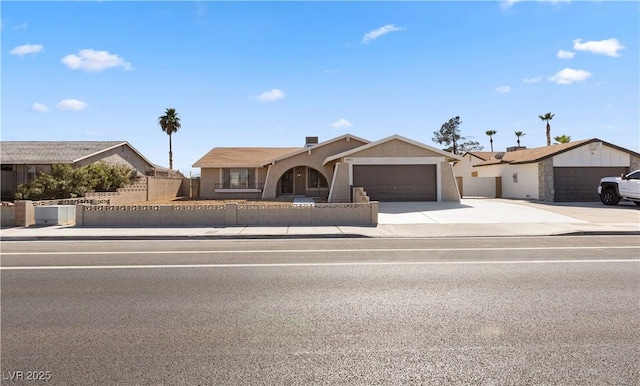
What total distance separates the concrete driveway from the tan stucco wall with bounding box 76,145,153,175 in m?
21.3

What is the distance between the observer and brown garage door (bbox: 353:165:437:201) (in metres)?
24.6

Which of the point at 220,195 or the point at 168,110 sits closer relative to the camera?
the point at 220,195

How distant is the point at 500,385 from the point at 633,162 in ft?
99.6

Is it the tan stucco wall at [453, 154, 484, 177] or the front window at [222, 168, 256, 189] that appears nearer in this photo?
the front window at [222, 168, 256, 189]

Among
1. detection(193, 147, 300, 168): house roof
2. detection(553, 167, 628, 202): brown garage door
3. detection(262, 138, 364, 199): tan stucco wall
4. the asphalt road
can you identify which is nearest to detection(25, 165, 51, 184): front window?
detection(193, 147, 300, 168): house roof

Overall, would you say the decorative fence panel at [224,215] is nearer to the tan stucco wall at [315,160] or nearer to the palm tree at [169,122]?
the tan stucco wall at [315,160]

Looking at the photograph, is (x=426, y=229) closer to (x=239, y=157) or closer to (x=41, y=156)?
(x=239, y=157)

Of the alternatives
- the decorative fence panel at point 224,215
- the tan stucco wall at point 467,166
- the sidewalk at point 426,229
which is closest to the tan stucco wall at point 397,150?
the sidewalk at point 426,229

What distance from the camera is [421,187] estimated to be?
80.6 ft

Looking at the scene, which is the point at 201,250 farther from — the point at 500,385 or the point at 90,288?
the point at 500,385

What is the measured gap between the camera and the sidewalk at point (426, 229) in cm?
1367

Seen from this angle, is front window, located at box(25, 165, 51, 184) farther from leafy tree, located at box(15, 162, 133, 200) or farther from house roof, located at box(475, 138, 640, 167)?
house roof, located at box(475, 138, 640, 167)

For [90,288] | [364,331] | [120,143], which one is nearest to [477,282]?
[364,331]

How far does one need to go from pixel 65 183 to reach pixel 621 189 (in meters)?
30.7
